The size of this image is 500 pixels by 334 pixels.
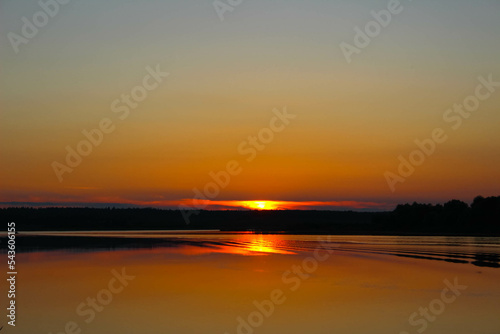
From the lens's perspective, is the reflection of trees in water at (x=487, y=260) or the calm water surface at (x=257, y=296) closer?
the calm water surface at (x=257, y=296)

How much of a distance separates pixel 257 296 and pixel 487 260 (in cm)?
2246

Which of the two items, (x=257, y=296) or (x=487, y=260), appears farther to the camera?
(x=487, y=260)

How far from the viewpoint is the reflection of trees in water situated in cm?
3712

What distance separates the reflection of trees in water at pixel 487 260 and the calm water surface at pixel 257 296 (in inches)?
7.2

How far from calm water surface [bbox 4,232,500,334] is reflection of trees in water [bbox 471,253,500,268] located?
18cm

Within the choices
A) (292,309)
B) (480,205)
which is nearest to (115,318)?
(292,309)

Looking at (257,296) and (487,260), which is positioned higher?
(487,260)

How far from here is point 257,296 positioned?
2475 centimetres

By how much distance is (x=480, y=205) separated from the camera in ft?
365

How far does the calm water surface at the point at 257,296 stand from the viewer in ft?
Answer: 63.6

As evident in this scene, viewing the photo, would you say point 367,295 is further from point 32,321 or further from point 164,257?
point 164,257

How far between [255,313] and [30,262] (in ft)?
74.4

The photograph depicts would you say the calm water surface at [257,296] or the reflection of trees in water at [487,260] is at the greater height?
the reflection of trees in water at [487,260]

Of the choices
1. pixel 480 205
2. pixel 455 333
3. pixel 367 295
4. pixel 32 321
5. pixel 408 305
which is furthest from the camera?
pixel 480 205
